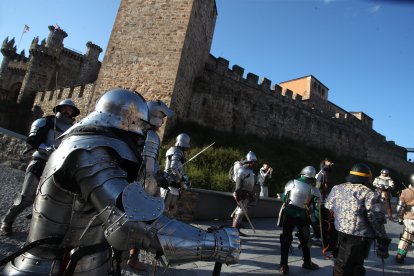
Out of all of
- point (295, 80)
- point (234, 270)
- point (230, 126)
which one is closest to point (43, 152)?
point (234, 270)

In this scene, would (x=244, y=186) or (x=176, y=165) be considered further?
(x=244, y=186)

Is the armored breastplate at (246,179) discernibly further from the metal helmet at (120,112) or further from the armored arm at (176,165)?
the metal helmet at (120,112)

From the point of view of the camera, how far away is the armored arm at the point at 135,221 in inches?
55.9

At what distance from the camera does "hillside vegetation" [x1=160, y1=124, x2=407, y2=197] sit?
11591mm

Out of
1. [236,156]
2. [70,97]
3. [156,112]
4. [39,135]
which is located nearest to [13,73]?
[70,97]

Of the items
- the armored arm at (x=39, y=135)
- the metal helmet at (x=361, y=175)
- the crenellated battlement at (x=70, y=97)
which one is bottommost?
the armored arm at (x=39, y=135)

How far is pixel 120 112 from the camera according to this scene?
1909mm

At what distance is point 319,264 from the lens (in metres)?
4.63

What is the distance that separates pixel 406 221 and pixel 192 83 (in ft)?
42.6

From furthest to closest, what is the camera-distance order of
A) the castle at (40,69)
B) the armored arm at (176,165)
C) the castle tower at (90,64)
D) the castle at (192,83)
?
the castle tower at (90,64) < the castle at (40,69) < the castle at (192,83) < the armored arm at (176,165)

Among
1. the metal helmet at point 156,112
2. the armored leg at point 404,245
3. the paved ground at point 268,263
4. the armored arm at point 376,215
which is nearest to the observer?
the armored arm at point 376,215

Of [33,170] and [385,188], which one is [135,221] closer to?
[33,170]

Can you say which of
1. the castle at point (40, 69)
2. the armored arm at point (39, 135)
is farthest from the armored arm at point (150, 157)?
the castle at point (40, 69)

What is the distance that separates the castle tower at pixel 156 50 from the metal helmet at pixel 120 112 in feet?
39.2
